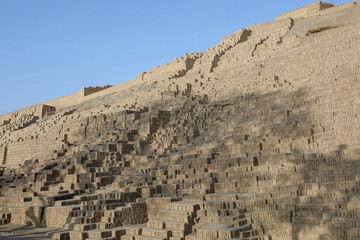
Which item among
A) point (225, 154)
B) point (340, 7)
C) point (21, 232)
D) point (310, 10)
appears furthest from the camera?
point (310, 10)

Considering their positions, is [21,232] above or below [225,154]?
below

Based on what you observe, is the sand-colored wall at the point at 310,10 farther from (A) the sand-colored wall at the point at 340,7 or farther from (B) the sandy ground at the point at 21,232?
(B) the sandy ground at the point at 21,232

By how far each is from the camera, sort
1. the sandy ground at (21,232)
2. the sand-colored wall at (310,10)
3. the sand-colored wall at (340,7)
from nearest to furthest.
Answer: the sandy ground at (21,232) → the sand-colored wall at (340,7) → the sand-colored wall at (310,10)

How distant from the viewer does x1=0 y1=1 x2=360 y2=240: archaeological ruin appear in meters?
7.38

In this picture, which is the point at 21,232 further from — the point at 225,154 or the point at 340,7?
the point at 340,7

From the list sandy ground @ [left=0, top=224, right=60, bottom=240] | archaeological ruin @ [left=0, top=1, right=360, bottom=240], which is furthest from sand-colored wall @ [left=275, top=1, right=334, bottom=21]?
sandy ground @ [left=0, top=224, right=60, bottom=240]

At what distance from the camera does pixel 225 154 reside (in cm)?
1109

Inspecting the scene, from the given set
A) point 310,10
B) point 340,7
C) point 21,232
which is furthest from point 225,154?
point 310,10

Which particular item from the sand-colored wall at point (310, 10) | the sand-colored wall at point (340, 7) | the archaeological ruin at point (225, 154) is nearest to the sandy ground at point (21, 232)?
the archaeological ruin at point (225, 154)

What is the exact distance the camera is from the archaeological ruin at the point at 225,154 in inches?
290

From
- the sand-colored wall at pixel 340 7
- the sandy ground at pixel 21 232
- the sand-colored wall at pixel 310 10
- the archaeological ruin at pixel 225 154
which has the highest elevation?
the sand-colored wall at pixel 310 10

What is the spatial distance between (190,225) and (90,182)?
6.39 m

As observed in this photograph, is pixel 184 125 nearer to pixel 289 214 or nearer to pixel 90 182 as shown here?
pixel 90 182

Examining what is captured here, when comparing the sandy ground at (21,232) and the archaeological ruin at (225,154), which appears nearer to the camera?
the archaeological ruin at (225,154)
